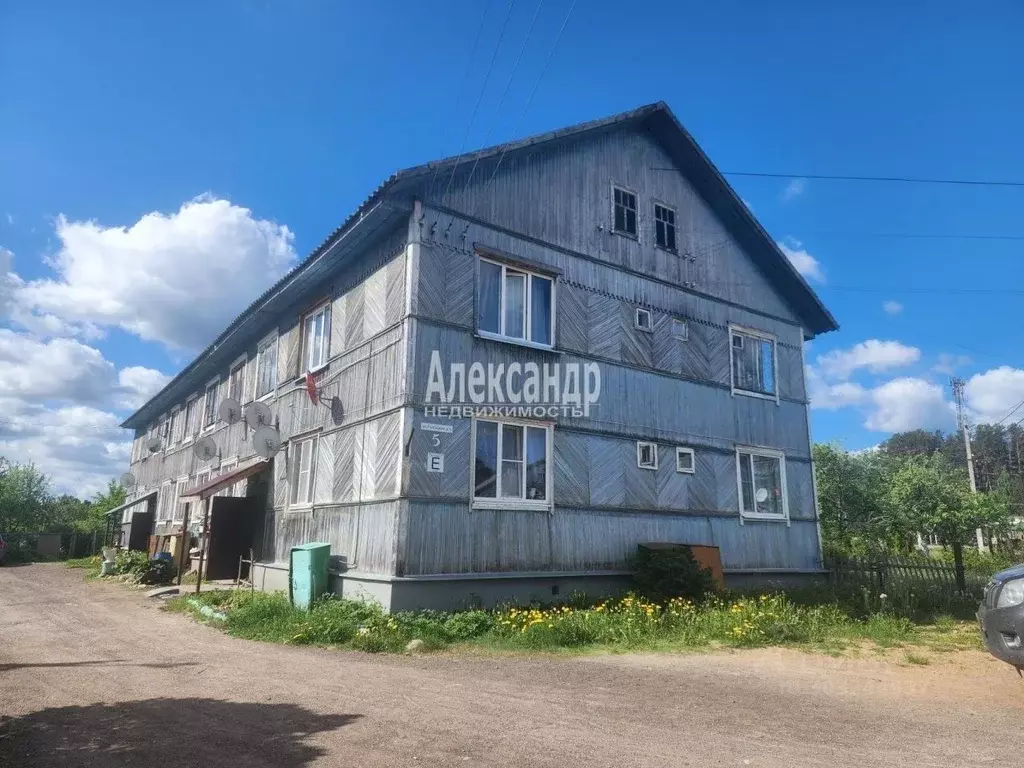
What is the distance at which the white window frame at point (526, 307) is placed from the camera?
1353 cm

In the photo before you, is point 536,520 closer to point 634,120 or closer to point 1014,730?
point 1014,730

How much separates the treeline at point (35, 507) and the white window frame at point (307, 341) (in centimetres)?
2876

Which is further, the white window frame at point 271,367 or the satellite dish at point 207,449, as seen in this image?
the satellite dish at point 207,449

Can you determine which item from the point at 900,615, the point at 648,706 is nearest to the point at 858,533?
the point at 900,615

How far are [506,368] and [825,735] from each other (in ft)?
28.3

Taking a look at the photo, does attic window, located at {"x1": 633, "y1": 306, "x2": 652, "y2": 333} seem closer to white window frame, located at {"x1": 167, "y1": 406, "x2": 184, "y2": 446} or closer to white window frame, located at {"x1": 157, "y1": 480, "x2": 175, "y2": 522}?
white window frame, located at {"x1": 157, "y1": 480, "x2": 175, "y2": 522}

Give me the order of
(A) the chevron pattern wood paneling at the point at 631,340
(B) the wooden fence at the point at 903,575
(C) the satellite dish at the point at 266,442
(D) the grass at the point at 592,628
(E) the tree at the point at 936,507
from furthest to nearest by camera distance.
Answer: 1. (E) the tree at the point at 936,507
2. (C) the satellite dish at the point at 266,442
3. (A) the chevron pattern wood paneling at the point at 631,340
4. (B) the wooden fence at the point at 903,575
5. (D) the grass at the point at 592,628

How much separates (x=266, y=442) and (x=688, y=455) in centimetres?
979

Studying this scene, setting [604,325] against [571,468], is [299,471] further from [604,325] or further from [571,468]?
[604,325]

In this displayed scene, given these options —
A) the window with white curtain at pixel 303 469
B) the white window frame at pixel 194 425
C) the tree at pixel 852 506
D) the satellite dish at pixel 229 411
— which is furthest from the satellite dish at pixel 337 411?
the tree at pixel 852 506

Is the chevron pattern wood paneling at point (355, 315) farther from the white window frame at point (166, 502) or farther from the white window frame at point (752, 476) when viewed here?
the white window frame at point (166, 502)

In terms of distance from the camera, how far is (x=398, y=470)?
1195 cm

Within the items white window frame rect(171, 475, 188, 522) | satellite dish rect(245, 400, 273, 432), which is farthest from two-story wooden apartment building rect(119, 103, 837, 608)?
white window frame rect(171, 475, 188, 522)

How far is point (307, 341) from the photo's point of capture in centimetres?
1747
